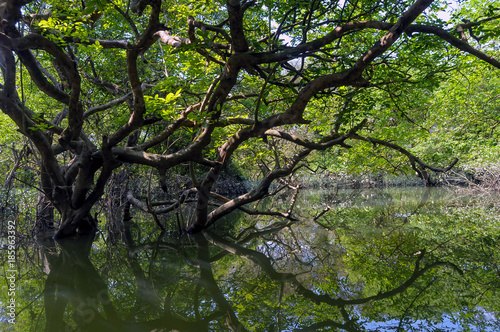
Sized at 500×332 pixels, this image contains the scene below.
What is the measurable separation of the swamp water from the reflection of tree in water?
2 centimetres

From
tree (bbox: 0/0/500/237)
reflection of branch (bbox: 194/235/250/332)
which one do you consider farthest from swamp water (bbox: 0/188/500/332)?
tree (bbox: 0/0/500/237)

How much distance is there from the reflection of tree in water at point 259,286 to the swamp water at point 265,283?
2 cm

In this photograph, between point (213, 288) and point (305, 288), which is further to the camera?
point (213, 288)

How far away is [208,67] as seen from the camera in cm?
640

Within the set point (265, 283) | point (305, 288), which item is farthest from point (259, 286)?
point (305, 288)

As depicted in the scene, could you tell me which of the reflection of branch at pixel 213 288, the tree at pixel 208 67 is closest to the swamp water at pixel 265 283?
the reflection of branch at pixel 213 288

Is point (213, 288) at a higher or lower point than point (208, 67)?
lower

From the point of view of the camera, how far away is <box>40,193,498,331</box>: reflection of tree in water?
3100 millimetres

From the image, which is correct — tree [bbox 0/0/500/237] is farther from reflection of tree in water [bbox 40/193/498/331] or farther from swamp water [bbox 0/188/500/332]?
reflection of tree in water [bbox 40/193/498/331]

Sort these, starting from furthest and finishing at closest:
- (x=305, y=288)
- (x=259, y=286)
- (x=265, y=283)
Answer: (x=265, y=283) < (x=259, y=286) < (x=305, y=288)

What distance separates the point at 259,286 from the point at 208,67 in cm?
434

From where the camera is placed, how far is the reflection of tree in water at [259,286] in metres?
3.10

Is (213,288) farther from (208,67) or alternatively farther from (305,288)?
(208,67)

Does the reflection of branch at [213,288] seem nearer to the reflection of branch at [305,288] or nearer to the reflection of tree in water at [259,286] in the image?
the reflection of tree in water at [259,286]
